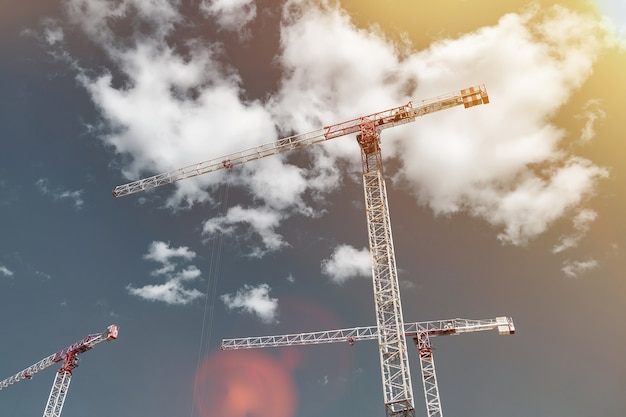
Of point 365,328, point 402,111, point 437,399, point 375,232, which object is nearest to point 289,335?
point 365,328

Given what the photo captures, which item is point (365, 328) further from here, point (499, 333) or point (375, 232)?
point (375, 232)

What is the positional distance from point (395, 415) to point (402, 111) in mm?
41130

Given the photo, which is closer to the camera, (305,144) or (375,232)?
(375,232)

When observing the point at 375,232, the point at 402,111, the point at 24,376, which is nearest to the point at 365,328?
the point at 375,232

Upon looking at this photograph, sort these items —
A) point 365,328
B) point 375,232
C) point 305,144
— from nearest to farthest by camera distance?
point 375,232
point 305,144
point 365,328

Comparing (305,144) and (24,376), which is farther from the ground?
(305,144)

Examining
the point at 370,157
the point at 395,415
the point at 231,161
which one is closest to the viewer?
the point at 395,415

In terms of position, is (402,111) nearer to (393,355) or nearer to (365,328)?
(393,355)

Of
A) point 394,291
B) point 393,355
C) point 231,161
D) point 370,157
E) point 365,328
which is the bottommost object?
point 393,355

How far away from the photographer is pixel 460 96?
74250mm

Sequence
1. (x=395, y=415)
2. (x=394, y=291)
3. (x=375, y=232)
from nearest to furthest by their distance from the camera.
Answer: (x=395, y=415) < (x=394, y=291) < (x=375, y=232)

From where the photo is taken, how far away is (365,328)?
102250 millimetres

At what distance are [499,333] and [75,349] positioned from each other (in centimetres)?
7636

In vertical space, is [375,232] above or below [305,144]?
below
